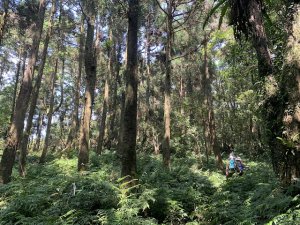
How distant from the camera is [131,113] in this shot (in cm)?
834

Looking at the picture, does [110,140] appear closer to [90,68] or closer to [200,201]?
[90,68]

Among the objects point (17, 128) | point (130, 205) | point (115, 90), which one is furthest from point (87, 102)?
point (115, 90)

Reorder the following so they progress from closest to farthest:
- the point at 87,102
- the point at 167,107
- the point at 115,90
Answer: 1. the point at 87,102
2. the point at 167,107
3. the point at 115,90

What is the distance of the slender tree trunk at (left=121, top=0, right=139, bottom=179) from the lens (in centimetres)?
816

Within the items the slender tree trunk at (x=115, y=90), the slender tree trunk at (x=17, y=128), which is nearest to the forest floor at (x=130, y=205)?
the slender tree trunk at (x=17, y=128)

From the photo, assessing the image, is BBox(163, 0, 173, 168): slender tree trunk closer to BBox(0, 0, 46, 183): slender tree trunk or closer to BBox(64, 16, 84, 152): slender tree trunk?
BBox(0, 0, 46, 183): slender tree trunk

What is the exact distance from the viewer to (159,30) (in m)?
26.5

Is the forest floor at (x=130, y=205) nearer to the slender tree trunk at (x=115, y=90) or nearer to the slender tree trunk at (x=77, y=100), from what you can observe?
the slender tree trunk at (x=77, y=100)

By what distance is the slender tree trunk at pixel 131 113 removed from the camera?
816 centimetres

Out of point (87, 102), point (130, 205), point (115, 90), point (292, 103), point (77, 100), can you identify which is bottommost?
point (130, 205)

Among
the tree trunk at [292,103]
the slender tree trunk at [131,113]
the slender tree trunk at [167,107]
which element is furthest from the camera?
the slender tree trunk at [167,107]

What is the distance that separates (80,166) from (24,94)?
11.2 feet

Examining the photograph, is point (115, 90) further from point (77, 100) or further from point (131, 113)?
point (131, 113)

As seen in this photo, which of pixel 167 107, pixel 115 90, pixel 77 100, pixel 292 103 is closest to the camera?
pixel 292 103
